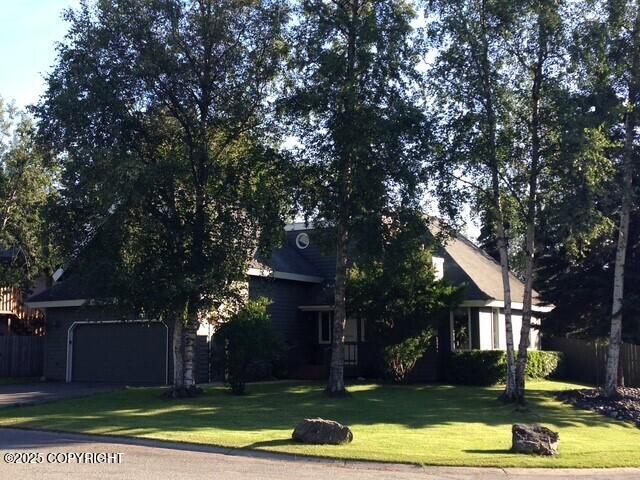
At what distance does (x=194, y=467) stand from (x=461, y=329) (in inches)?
721

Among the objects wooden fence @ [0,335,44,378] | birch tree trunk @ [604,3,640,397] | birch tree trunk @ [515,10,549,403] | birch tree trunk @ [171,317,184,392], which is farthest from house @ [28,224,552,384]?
birch tree trunk @ [604,3,640,397]

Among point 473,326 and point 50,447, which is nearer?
point 50,447

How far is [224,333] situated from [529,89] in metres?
11.3

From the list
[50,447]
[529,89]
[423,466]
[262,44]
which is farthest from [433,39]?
[50,447]

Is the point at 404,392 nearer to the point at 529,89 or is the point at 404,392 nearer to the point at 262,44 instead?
the point at 529,89

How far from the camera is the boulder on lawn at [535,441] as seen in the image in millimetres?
12534

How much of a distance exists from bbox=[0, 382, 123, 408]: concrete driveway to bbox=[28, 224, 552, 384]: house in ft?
4.23

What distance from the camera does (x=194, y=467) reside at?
35.0 feet

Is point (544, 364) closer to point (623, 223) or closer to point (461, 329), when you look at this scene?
point (461, 329)

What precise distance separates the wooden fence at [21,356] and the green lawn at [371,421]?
11049 millimetres

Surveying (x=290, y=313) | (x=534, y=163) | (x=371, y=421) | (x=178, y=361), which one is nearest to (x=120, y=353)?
(x=178, y=361)

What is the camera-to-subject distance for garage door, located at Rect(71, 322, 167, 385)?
25.5m

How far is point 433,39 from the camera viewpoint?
2161 centimetres

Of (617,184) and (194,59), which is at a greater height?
(194,59)
